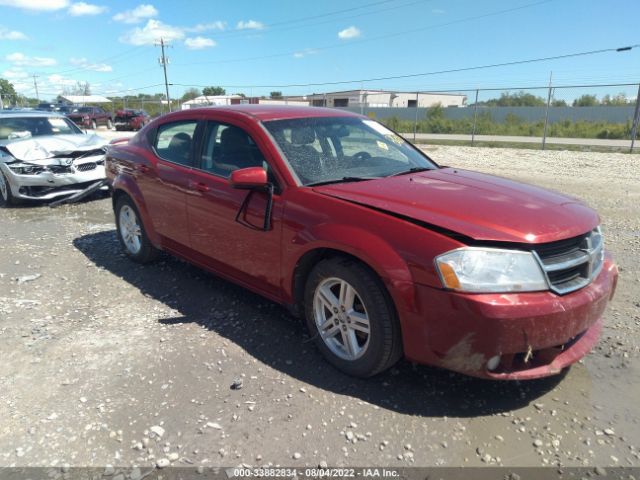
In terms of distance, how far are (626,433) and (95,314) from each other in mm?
3906

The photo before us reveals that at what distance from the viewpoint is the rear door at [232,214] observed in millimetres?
3436

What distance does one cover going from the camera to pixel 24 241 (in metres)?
6.25

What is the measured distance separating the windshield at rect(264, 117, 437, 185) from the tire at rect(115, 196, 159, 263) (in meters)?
2.17

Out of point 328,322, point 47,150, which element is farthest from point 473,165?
point 328,322

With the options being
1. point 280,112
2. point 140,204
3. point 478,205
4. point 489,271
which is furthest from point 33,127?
point 489,271

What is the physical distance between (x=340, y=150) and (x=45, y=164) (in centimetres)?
644

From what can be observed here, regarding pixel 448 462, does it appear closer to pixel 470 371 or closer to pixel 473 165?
pixel 470 371

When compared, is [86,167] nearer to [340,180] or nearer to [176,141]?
[176,141]

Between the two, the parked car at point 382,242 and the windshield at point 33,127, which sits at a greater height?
the windshield at point 33,127

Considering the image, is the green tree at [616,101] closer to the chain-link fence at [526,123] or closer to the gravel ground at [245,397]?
the chain-link fence at [526,123]

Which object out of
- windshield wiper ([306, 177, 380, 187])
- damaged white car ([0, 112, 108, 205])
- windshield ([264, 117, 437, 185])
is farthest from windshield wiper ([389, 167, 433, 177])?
damaged white car ([0, 112, 108, 205])

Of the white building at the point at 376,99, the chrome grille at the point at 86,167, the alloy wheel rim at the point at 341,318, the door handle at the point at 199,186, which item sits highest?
the white building at the point at 376,99

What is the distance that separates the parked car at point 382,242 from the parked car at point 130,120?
33465 millimetres

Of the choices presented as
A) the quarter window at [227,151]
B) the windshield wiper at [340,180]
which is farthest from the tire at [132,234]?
the windshield wiper at [340,180]
